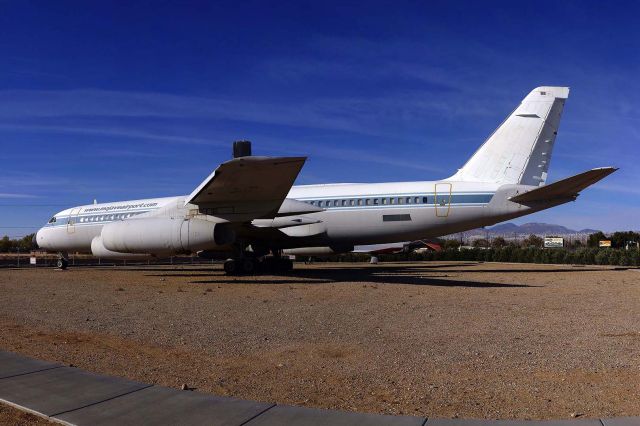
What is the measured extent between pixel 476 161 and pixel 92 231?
16.2 metres

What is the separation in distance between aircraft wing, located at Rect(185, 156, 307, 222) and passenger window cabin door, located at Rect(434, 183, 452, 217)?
5910 mm

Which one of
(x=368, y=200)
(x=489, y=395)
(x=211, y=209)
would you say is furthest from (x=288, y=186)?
(x=489, y=395)

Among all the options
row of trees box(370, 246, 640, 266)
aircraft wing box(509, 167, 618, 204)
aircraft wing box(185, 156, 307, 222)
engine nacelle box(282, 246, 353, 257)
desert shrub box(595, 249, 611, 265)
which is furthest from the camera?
desert shrub box(595, 249, 611, 265)

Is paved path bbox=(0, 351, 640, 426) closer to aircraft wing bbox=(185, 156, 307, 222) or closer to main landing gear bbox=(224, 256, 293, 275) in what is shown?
aircraft wing bbox=(185, 156, 307, 222)

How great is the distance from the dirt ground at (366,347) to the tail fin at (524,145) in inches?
323

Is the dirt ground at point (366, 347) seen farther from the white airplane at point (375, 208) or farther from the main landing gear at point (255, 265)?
the main landing gear at point (255, 265)

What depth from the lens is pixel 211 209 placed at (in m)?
17.7

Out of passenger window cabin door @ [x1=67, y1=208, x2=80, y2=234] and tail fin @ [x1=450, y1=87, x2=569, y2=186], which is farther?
passenger window cabin door @ [x1=67, y1=208, x2=80, y2=234]

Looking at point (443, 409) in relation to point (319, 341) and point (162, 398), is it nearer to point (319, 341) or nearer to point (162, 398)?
point (162, 398)

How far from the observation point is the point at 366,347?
6.80m

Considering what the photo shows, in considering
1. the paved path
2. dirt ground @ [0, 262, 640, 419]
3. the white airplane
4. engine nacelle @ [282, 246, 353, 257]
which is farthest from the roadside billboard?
the paved path

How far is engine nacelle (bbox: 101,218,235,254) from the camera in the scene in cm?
1662

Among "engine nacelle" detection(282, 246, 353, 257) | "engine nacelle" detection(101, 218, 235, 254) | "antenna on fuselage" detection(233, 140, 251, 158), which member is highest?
"antenna on fuselage" detection(233, 140, 251, 158)

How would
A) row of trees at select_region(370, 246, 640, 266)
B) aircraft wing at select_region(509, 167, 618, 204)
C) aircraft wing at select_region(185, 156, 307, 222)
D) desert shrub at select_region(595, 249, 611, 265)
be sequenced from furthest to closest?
desert shrub at select_region(595, 249, 611, 265), row of trees at select_region(370, 246, 640, 266), aircraft wing at select_region(509, 167, 618, 204), aircraft wing at select_region(185, 156, 307, 222)
